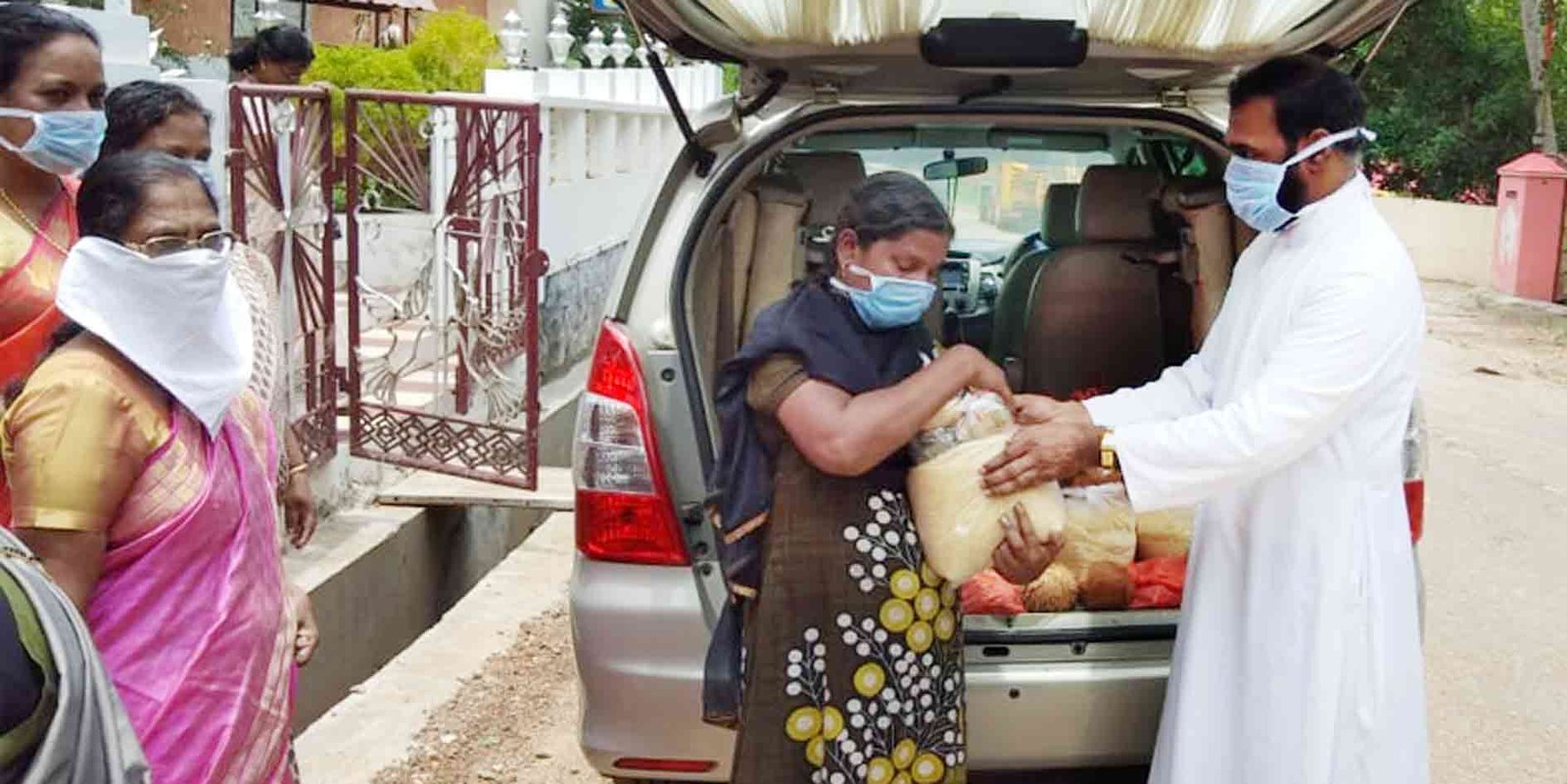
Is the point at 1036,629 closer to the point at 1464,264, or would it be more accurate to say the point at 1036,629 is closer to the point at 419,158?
the point at 419,158

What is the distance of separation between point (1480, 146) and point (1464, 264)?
10.9ft

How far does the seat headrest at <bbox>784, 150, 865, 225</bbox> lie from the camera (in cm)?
419

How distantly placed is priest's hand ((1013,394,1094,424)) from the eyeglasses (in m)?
1.42

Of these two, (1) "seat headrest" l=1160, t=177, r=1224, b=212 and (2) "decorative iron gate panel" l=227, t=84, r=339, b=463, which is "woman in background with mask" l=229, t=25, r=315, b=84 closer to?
(2) "decorative iron gate panel" l=227, t=84, r=339, b=463

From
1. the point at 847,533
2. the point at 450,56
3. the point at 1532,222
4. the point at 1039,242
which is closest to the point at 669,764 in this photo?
the point at 847,533

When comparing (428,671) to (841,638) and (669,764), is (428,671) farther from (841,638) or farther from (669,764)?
(841,638)

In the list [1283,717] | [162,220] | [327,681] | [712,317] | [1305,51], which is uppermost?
[1305,51]

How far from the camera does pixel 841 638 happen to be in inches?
110

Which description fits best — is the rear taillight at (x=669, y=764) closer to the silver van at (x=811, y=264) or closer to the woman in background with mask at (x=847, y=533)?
the silver van at (x=811, y=264)

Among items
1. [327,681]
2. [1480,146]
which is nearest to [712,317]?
[327,681]

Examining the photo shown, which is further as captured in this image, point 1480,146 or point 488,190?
point 1480,146

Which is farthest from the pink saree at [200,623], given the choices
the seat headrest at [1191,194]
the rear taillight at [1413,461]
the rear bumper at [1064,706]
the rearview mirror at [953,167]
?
the rearview mirror at [953,167]

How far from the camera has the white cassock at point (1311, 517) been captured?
292 cm

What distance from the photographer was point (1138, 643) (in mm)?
3355
